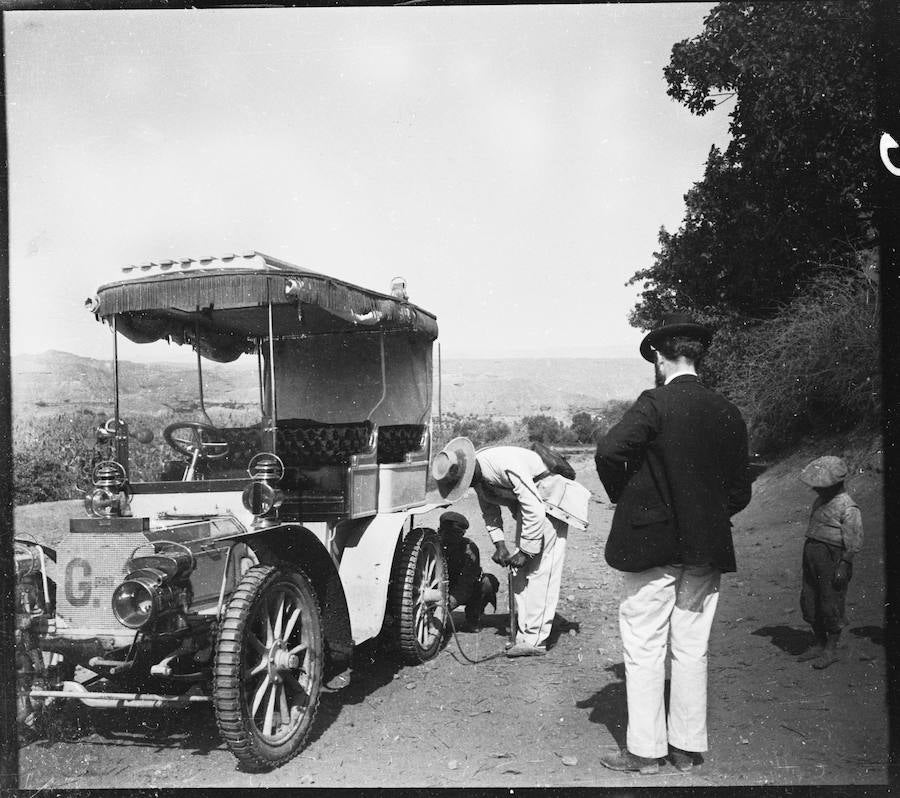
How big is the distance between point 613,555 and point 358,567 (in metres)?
2.11

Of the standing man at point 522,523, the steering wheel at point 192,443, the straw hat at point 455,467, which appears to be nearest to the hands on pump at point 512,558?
the standing man at point 522,523

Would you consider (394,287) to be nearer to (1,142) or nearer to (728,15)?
(1,142)

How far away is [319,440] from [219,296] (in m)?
2.17

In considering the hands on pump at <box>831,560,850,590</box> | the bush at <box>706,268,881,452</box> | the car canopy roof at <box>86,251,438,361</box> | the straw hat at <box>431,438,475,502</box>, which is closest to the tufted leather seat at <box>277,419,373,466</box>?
the straw hat at <box>431,438,475,502</box>

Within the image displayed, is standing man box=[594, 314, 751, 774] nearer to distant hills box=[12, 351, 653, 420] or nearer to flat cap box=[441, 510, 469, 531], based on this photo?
flat cap box=[441, 510, 469, 531]

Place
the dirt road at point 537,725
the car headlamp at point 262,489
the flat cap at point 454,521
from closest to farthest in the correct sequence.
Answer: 1. the dirt road at point 537,725
2. the car headlamp at point 262,489
3. the flat cap at point 454,521

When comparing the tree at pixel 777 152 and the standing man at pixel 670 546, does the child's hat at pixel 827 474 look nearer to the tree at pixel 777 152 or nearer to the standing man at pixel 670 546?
the standing man at pixel 670 546

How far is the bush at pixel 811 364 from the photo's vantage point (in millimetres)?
8094

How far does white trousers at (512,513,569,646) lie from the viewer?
559 cm

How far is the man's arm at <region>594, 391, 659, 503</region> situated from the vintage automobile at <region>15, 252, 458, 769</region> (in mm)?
1750

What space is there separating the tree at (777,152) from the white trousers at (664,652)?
3540mm

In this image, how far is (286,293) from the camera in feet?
13.7

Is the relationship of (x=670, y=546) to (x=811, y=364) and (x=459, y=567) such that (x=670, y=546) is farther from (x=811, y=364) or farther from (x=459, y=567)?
(x=811, y=364)

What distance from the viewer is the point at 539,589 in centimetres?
560
